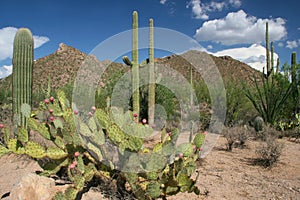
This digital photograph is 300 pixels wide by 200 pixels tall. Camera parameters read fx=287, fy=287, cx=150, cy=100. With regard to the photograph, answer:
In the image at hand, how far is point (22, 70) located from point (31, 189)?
405 cm

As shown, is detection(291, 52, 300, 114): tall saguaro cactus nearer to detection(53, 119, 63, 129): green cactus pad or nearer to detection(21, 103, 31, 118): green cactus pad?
detection(53, 119, 63, 129): green cactus pad

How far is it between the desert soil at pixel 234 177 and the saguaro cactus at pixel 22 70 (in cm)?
133

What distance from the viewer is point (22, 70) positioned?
6719mm

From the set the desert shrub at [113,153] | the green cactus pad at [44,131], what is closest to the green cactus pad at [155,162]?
the desert shrub at [113,153]

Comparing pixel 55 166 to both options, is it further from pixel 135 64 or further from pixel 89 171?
pixel 135 64

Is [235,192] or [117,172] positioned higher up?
[117,172]

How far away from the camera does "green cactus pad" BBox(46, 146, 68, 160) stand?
3570mm

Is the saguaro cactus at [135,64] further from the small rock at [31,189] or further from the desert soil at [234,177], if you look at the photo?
the small rock at [31,189]

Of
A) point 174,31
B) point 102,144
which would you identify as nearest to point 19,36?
point 174,31

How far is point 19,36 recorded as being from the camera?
704 cm

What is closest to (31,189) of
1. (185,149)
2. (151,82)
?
(185,149)

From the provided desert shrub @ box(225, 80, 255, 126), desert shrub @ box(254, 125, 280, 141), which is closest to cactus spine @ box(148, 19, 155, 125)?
desert shrub @ box(254, 125, 280, 141)

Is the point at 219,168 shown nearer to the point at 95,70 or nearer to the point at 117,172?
the point at 117,172

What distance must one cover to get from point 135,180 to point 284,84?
1029 centimetres
